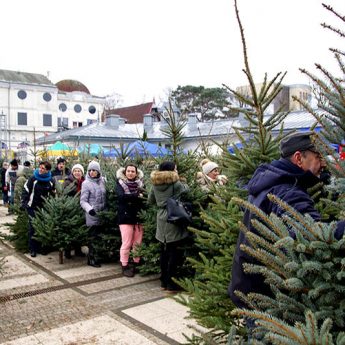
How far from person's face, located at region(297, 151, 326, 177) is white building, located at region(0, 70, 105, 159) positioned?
4990 centimetres

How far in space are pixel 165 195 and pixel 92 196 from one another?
1956 millimetres

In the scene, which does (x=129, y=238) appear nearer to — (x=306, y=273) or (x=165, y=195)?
(x=165, y=195)

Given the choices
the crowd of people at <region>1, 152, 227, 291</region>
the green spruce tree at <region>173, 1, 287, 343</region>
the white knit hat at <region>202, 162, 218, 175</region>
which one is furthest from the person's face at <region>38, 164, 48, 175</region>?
the green spruce tree at <region>173, 1, 287, 343</region>

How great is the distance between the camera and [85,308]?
5.28m

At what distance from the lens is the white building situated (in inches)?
2095

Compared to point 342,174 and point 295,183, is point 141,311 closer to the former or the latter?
point 295,183

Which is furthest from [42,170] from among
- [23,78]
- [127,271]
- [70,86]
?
[70,86]

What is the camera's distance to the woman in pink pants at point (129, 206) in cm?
669

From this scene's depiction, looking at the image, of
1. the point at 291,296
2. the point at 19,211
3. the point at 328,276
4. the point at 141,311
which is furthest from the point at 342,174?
the point at 19,211

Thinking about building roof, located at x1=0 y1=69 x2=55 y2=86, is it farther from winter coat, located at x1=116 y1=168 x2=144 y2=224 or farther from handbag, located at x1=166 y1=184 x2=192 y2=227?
handbag, located at x1=166 y1=184 x2=192 y2=227

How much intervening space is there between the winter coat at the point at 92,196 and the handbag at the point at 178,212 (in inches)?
79.0

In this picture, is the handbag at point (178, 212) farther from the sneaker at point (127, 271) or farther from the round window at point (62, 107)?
the round window at point (62, 107)

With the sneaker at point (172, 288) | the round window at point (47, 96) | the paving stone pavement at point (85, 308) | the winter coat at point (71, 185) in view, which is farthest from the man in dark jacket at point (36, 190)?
the round window at point (47, 96)

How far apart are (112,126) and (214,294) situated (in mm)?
33889
